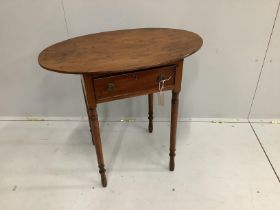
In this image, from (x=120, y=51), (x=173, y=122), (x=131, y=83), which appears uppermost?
(x=120, y=51)

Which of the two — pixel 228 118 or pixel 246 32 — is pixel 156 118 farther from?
pixel 246 32

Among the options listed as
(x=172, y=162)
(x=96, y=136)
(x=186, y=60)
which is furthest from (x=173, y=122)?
(x=186, y=60)

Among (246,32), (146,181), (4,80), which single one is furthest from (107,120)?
(246,32)

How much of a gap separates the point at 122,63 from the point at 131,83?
0.11 m

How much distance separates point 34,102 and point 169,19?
3.91 feet

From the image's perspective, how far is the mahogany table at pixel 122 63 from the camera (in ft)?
3.08

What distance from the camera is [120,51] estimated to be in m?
1.07

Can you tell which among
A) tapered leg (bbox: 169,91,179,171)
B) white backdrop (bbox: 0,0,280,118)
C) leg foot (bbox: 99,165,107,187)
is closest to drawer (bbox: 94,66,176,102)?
tapered leg (bbox: 169,91,179,171)

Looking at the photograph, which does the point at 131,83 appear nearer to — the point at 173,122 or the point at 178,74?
the point at 178,74

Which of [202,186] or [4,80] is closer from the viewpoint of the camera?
[202,186]

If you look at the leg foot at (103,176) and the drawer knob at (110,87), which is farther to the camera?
the leg foot at (103,176)

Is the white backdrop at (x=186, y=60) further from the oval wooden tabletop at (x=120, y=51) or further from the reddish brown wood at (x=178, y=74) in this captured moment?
the reddish brown wood at (x=178, y=74)

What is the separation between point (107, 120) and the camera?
6.15 ft

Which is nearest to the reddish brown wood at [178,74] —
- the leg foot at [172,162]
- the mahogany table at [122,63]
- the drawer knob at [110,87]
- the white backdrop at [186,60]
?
the mahogany table at [122,63]
